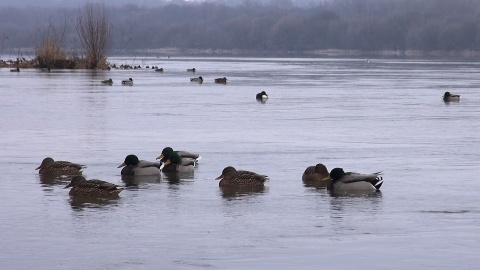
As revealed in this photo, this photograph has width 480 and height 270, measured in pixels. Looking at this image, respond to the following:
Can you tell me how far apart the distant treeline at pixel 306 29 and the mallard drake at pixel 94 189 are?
366 feet

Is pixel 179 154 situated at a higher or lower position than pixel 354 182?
higher

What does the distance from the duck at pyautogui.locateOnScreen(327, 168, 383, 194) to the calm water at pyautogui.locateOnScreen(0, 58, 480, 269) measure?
0.15 m

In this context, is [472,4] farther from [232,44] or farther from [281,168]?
[281,168]

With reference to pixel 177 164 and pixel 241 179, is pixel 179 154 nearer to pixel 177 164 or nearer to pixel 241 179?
pixel 177 164

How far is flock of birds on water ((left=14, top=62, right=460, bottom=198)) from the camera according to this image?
11.1m

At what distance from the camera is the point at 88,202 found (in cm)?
1075

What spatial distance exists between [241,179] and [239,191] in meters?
0.16

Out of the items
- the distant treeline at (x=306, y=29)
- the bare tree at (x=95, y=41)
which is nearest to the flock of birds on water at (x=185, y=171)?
the bare tree at (x=95, y=41)

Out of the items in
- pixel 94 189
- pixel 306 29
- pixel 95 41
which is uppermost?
pixel 306 29

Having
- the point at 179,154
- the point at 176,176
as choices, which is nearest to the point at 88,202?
the point at 176,176

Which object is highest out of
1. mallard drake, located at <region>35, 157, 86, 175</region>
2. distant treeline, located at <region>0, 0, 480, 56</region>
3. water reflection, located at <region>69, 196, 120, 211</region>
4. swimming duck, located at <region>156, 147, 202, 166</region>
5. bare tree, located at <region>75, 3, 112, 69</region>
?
distant treeline, located at <region>0, 0, 480, 56</region>

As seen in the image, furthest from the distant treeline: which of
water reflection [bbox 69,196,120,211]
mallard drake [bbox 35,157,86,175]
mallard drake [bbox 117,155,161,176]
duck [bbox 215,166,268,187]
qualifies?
water reflection [bbox 69,196,120,211]

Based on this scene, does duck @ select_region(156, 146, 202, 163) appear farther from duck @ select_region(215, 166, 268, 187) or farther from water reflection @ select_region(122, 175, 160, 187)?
duck @ select_region(215, 166, 268, 187)

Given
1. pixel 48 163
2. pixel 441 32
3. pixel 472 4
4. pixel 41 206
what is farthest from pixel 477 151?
pixel 472 4
